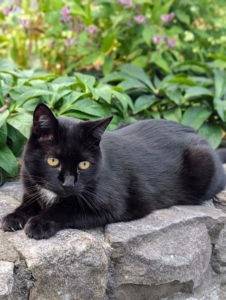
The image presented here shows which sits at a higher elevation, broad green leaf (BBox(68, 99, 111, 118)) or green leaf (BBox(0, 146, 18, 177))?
broad green leaf (BBox(68, 99, 111, 118))

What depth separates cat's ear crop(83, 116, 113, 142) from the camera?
7.18 ft

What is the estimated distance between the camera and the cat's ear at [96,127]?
2.19 m

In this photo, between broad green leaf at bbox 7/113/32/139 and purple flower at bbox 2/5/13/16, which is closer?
broad green leaf at bbox 7/113/32/139

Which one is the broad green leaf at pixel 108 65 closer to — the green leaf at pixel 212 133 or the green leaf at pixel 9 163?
the green leaf at pixel 212 133

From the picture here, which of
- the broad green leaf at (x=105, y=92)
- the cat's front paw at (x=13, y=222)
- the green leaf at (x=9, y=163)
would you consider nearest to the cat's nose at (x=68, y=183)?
the cat's front paw at (x=13, y=222)

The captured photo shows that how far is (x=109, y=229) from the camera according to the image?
2.34 m

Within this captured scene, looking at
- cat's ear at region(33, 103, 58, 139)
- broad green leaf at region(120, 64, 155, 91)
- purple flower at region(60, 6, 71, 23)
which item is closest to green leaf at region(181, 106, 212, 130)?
broad green leaf at region(120, 64, 155, 91)

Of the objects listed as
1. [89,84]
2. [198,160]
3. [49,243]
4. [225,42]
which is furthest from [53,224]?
[225,42]

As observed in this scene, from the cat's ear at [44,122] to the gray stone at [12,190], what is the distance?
0.65 meters

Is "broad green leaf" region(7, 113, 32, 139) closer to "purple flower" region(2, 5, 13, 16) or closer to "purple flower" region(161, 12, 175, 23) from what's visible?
"purple flower" region(2, 5, 13, 16)

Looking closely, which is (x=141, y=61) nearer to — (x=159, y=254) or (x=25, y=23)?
(x=25, y=23)

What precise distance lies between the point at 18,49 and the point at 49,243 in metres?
3.08

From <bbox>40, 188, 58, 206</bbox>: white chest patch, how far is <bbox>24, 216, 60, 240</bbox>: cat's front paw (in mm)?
162

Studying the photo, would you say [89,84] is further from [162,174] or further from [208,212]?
[208,212]
